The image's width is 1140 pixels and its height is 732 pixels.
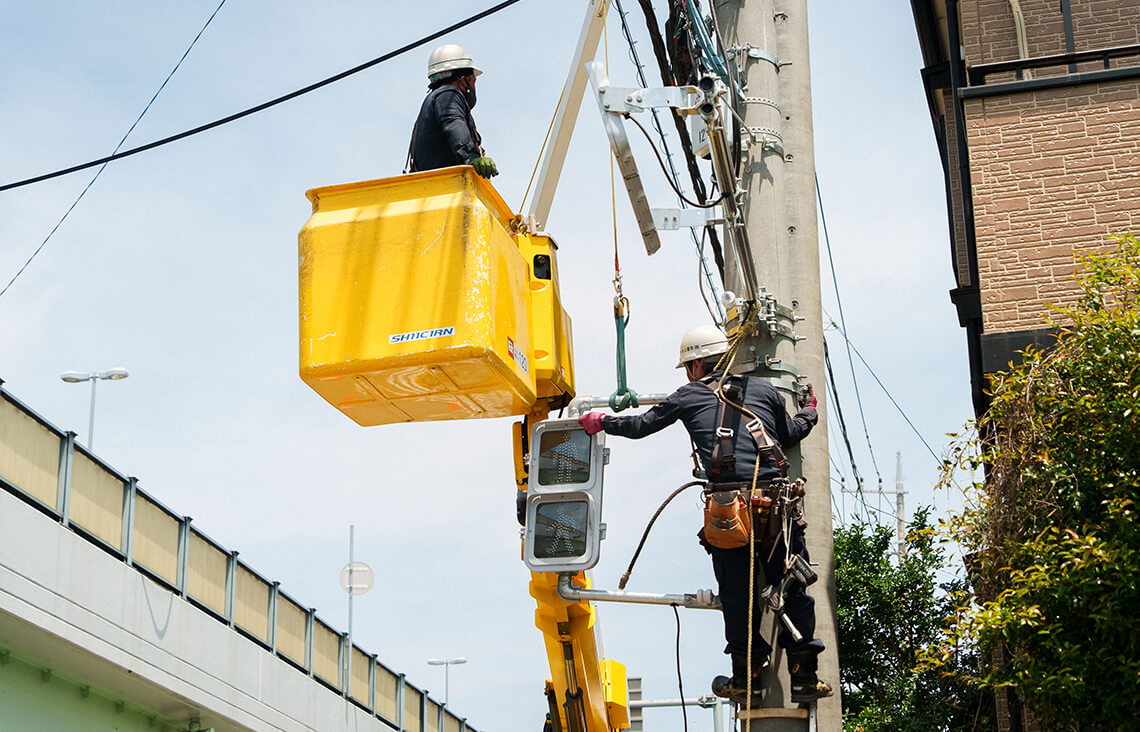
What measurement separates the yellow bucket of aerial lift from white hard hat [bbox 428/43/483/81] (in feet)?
4.28

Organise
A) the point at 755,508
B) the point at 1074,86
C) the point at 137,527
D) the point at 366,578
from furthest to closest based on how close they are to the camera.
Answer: the point at 366,578 → the point at 137,527 → the point at 1074,86 → the point at 755,508

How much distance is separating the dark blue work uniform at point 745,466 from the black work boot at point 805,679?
5 cm

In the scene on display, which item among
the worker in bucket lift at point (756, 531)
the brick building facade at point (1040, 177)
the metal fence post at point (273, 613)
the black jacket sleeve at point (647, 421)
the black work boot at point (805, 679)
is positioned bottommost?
the black work boot at point (805, 679)

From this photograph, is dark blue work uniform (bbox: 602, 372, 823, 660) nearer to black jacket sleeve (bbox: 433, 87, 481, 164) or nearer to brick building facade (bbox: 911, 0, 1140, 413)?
black jacket sleeve (bbox: 433, 87, 481, 164)

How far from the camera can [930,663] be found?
959cm

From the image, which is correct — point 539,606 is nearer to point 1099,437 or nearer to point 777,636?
point 777,636

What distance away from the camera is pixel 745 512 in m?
7.93

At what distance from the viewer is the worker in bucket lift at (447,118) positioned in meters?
9.35

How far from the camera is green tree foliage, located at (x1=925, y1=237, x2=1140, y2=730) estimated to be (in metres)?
8.39

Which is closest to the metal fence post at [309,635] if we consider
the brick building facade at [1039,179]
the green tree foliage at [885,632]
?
the green tree foliage at [885,632]

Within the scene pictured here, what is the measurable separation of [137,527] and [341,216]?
40.4 ft

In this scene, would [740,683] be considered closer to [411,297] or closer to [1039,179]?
[411,297]

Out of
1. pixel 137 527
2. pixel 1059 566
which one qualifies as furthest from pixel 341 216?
pixel 137 527

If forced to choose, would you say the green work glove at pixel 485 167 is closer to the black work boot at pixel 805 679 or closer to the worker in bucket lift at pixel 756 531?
the worker in bucket lift at pixel 756 531
